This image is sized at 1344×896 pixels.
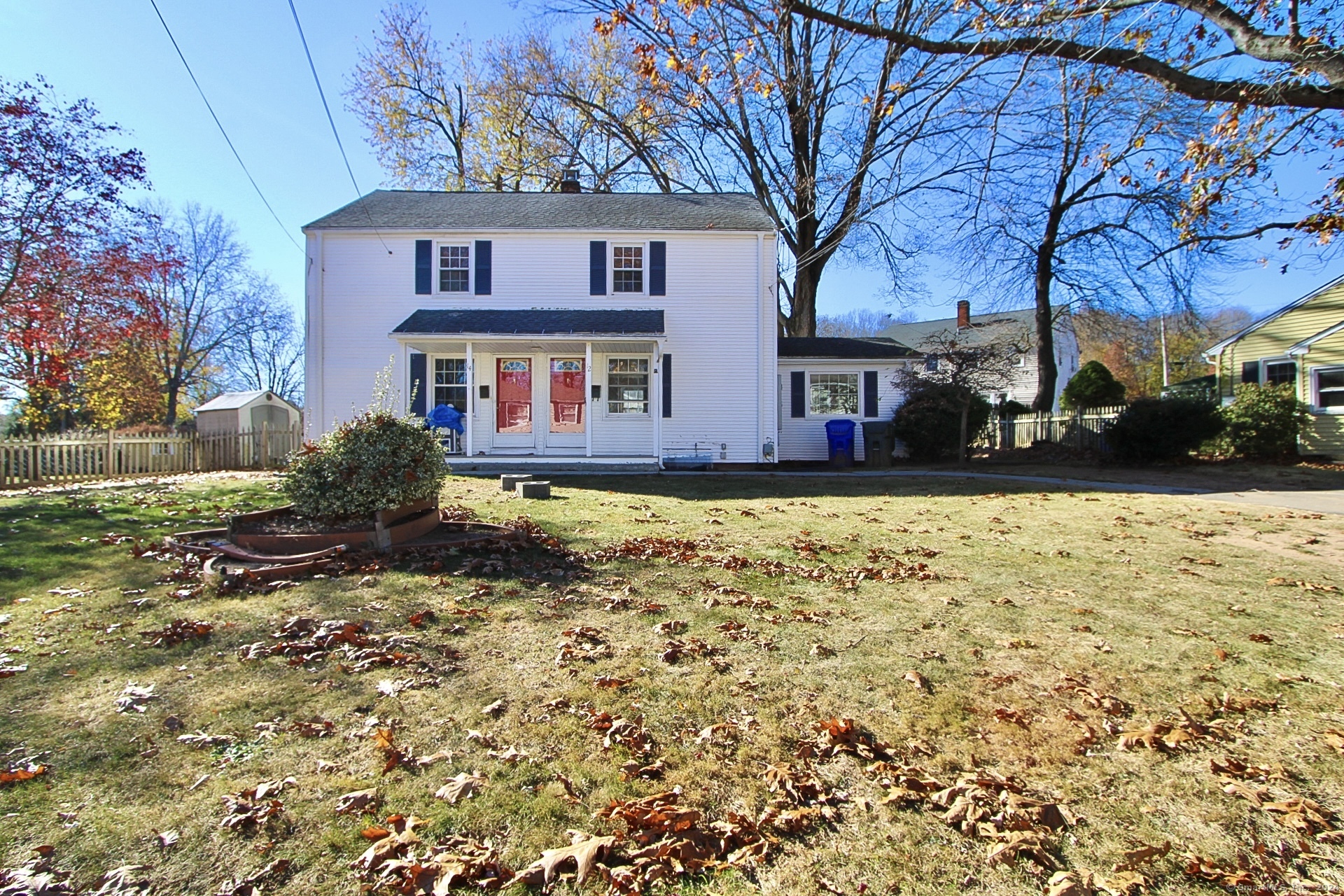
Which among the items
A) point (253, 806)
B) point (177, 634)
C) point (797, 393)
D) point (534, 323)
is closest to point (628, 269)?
point (534, 323)

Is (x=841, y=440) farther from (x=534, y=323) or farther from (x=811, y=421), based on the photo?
(x=534, y=323)

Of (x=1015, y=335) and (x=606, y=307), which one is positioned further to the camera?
(x=1015, y=335)

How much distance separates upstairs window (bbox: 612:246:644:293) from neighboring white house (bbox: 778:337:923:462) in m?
4.85

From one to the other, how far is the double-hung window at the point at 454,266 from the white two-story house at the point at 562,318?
0.12ft

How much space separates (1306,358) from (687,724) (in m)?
24.4

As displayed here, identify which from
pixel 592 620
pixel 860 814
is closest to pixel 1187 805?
pixel 860 814

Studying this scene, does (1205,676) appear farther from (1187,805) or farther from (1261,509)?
(1261,509)

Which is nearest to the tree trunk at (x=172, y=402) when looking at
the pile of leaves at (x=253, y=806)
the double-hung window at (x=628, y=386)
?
the double-hung window at (x=628, y=386)

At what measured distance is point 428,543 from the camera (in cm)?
679

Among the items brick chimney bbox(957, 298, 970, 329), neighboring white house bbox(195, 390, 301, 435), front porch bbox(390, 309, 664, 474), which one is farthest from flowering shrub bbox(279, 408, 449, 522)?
brick chimney bbox(957, 298, 970, 329)

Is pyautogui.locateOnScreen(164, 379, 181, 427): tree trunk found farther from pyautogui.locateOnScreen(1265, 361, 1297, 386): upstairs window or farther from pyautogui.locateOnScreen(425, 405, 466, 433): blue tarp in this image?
pyautogui.locateOnScreen(1265, 361, 1297, 386): upstairs window

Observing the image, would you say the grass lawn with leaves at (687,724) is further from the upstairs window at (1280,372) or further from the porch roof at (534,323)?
the upstairs window at (1280,372)

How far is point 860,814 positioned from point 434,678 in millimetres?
2408

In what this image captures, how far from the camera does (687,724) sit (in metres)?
3.36
